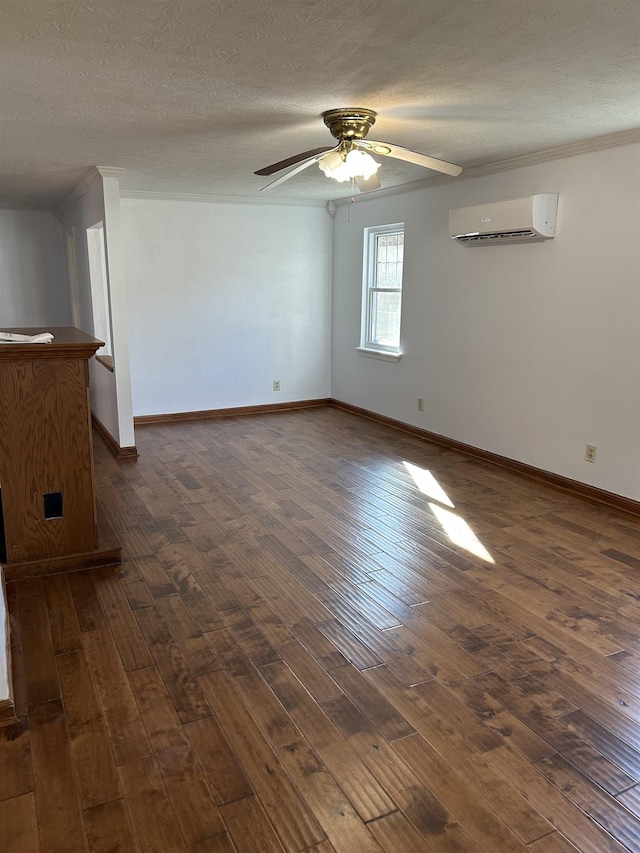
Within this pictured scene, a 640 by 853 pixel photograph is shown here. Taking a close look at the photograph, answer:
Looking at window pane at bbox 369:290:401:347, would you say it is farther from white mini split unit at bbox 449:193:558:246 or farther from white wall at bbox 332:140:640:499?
white mini split unit at bbox 449:193:558:246

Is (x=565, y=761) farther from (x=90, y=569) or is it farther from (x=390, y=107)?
(x=390, y=107)

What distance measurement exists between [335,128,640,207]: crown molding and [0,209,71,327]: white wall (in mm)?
4114

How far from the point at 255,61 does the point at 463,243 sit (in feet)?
9.86

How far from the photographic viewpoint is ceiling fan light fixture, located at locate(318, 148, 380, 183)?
3074mm

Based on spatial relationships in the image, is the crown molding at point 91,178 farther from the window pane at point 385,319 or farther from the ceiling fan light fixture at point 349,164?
the window pane at point 385,319

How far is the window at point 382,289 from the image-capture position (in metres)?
6.11

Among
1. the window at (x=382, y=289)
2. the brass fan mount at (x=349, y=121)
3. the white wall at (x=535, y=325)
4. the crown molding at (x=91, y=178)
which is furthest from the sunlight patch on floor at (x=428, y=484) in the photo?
the crown molding at (x=91, y=178)

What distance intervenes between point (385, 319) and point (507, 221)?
215 cm

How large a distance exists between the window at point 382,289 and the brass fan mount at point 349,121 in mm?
2820

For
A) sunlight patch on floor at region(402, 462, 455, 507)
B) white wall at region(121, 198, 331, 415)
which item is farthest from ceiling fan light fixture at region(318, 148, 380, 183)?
white wall at region(121, 198, 331, 415)

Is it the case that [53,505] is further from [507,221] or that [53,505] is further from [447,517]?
[507,221]

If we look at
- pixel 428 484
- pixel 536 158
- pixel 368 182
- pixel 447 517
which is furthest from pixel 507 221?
pixel 447 517

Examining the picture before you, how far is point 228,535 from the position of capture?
140 inches

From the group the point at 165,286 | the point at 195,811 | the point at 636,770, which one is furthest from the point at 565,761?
the point at 165,286
